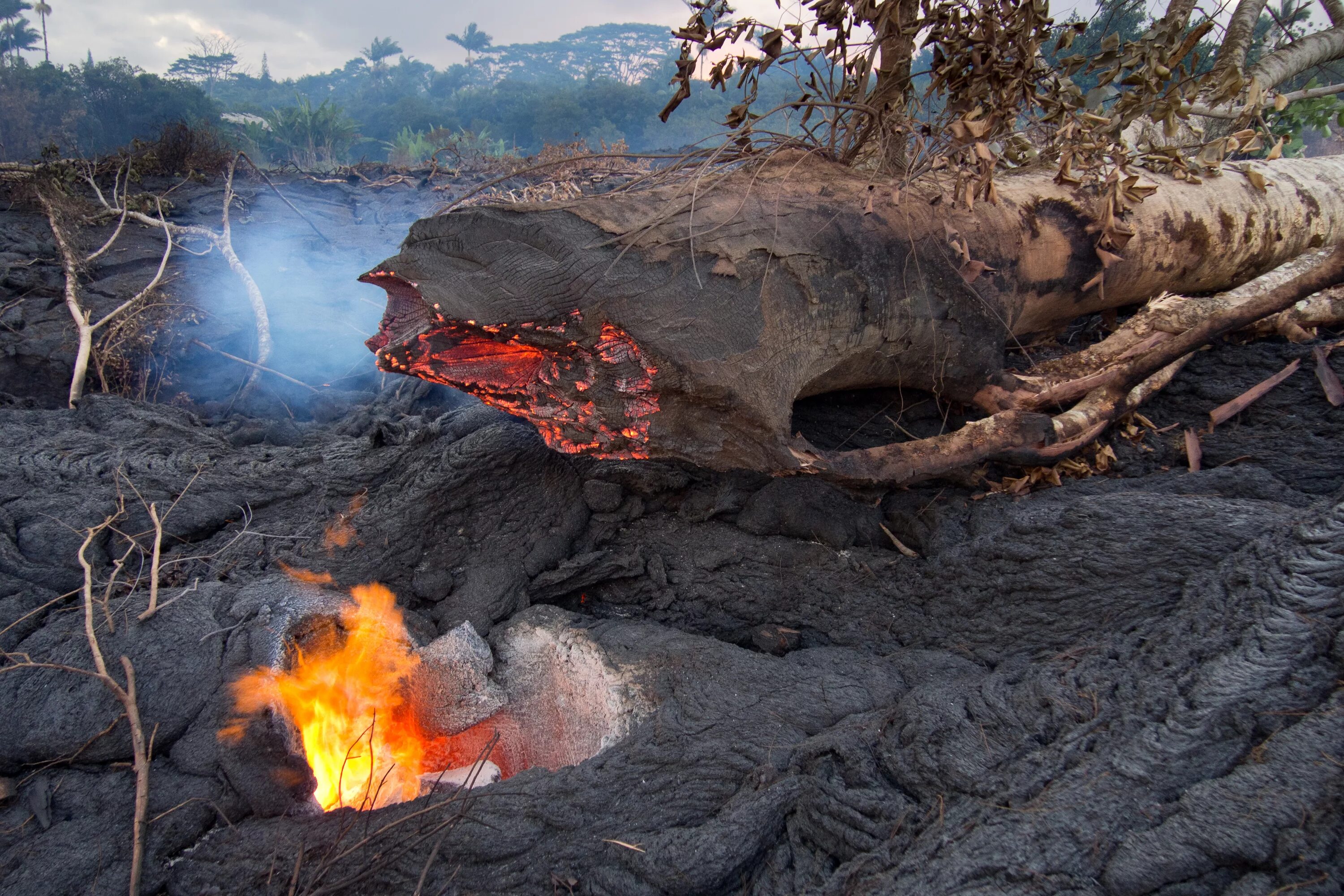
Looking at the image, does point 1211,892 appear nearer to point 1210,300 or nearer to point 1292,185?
point 1210,300

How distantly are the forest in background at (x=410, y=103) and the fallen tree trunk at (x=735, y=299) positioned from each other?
Answer: 0.49m

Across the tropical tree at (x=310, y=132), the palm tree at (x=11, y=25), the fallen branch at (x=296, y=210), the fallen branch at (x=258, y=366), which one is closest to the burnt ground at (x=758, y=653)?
the fallen branch at (x=258, y=366)

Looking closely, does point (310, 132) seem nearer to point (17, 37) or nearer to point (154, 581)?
point (17, 37)

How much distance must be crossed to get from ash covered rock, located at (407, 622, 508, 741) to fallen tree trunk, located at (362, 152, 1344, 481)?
0.96 m

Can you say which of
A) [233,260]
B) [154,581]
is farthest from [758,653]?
[233,260]

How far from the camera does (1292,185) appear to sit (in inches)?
143

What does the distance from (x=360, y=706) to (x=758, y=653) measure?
5.21 ft

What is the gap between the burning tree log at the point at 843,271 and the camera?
2.22 m

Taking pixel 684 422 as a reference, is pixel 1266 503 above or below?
below

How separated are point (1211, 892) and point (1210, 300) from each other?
2.54m

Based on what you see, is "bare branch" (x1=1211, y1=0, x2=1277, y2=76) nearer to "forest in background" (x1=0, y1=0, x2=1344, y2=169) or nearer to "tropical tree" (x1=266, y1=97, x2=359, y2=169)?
"forest in background" (x1=0, y1=0, x2=1344, y2=169)

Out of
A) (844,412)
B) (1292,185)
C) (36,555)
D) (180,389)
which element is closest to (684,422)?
(844,412)

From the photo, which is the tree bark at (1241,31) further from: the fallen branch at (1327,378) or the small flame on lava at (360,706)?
the small flame on lava at (360,706)

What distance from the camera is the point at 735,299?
2.26 metres
